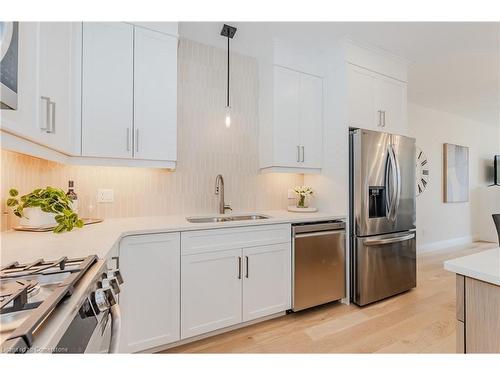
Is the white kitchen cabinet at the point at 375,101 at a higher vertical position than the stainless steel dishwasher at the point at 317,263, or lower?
higher

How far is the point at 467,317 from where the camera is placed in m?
0.93

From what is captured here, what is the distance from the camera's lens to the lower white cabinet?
166 centimetres

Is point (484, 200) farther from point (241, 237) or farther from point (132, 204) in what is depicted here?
point (132, 204)

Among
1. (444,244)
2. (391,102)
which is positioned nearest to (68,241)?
(391,102)

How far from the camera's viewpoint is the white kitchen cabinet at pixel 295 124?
92.2 inches

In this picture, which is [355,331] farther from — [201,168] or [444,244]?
[444,244]

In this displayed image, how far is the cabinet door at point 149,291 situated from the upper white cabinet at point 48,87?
2.39ft

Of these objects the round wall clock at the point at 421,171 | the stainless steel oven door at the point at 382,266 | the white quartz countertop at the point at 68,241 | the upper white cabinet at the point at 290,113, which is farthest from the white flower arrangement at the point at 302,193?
the round wall clock at the point at 421,171

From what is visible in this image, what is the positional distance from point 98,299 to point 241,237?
4.05 ft

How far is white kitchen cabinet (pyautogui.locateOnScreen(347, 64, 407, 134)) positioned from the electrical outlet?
228 centimetres

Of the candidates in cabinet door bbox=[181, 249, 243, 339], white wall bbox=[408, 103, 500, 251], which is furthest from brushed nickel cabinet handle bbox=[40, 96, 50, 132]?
white wall bbox=[408, 103, 500, 251]

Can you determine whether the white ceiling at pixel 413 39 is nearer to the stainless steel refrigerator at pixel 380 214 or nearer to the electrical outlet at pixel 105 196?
the stainless steel refrigerator at pixel 380 214

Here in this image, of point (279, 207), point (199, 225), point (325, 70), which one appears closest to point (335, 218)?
point (279, 207)

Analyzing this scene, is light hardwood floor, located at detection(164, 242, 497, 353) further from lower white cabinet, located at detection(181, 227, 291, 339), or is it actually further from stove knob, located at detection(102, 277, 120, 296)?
stove knob, located at detection(102, 277, 120, 296)
